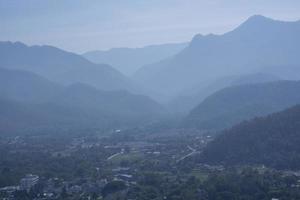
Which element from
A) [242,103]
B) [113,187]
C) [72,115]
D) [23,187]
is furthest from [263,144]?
[72,115]

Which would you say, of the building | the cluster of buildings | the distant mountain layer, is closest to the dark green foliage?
the cluster of buildings

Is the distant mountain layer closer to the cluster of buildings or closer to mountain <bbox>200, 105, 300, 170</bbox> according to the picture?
mountain <bbox>200, 105, 300, 170</bbox>

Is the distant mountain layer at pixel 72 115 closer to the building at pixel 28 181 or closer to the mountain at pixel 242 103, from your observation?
the mountain at pixel 242 103

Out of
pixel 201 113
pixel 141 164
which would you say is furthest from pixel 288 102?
pixel 141 164

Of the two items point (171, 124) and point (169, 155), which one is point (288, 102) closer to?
point (171, 124)

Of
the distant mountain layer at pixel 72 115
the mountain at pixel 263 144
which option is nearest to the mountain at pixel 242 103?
the distant mountain layer at pixel 72 115

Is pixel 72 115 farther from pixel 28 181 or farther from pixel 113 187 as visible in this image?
pixel 113 187

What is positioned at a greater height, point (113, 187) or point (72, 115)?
point (72, 115)

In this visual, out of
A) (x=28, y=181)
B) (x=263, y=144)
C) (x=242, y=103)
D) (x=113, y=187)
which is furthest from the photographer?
(x=242, y=103)
